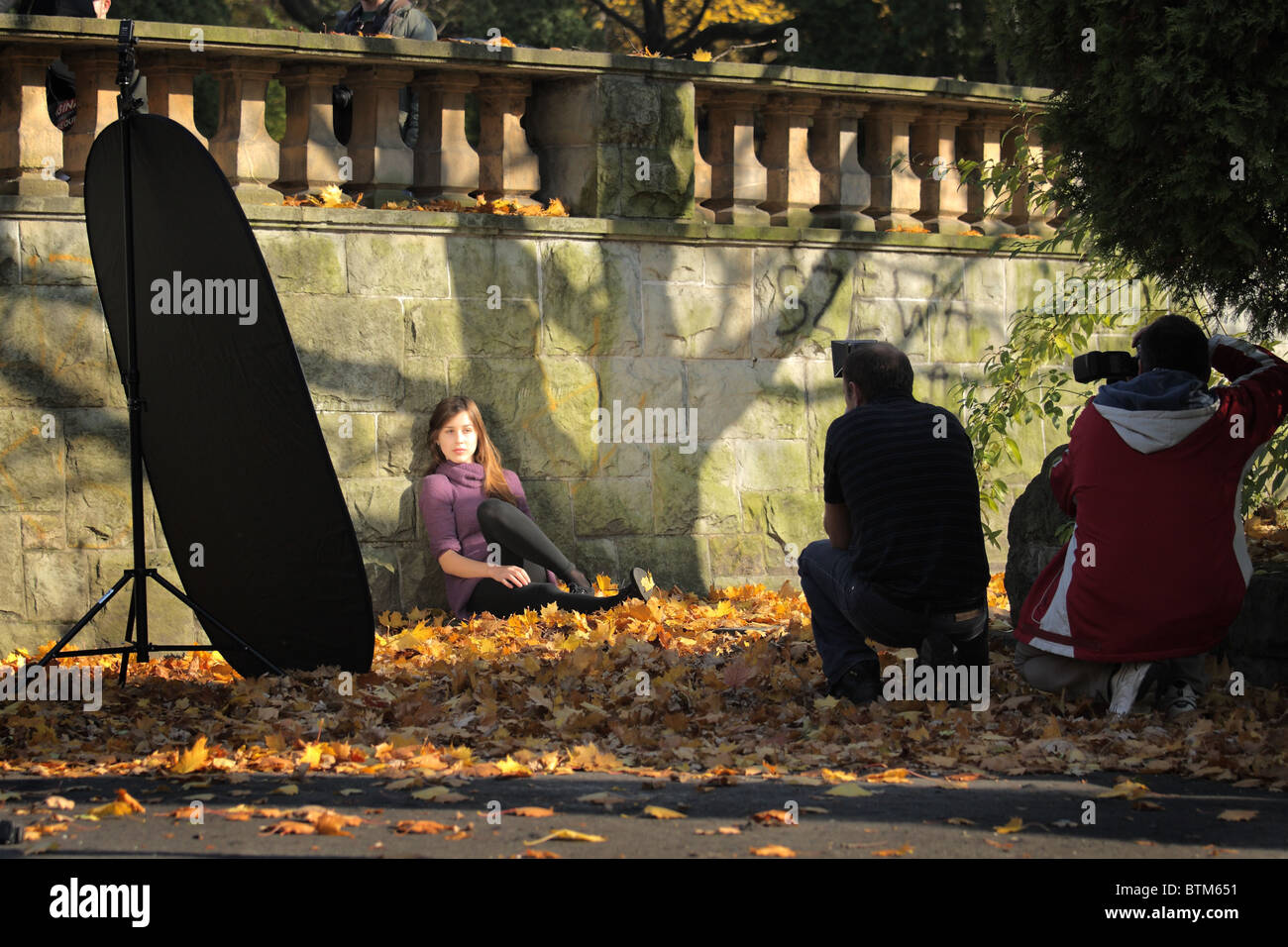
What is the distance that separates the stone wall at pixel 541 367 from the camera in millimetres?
8102

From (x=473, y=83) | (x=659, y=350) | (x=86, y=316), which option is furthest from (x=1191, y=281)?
(x=86, y=316)

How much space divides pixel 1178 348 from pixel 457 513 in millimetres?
4001

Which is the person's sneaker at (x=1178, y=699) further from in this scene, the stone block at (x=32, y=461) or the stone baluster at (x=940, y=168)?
the stone block at (x=32, y=461)

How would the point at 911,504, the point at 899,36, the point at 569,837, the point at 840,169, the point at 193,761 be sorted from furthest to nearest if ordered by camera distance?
the point at 899,36
the point at 840,169
the point at 911,504
the point at 193,761
the point at 569,837

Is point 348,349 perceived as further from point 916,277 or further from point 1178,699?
point 1178,699

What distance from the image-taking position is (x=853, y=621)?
21.0 ft

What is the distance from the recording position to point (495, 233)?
29.4 ft

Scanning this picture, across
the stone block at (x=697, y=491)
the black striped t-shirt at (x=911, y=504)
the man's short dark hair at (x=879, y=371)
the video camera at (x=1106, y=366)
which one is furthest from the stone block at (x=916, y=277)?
the black striped t-shirt at (x=911, y=504)

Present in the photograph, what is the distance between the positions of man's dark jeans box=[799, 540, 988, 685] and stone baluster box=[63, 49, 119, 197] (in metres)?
4.29

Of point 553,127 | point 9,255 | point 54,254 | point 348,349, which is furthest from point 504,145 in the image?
point 9,255

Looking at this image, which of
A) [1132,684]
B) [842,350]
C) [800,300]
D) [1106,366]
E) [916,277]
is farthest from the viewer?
[916,277]

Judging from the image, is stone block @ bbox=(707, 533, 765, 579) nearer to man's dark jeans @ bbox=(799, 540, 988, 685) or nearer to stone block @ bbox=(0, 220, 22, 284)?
man's dark jeans @ bbox=(799, 540, 988, 685)

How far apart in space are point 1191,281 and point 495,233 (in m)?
3.92
